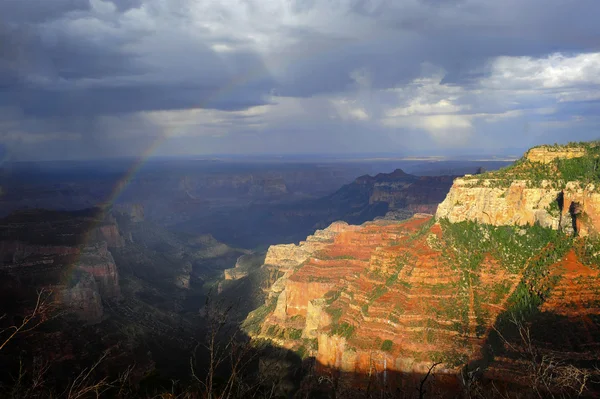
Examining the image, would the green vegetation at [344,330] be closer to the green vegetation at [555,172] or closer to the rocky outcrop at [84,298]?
the green vegetation at [555,172]

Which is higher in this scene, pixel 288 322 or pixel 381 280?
pixel 381 280

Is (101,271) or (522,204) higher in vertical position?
(522,204)

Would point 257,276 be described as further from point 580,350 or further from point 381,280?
point 580,350

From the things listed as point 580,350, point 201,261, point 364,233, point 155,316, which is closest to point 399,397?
point 580,350

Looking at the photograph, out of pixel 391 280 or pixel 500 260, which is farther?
pixel 391 280

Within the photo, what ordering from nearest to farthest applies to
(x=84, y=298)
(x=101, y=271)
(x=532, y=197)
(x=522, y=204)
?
→ (x=532, y=197), (x=522, y=204), (x=84, y=298), (x=101, y=271)

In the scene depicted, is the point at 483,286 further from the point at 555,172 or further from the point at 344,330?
the point at 555,172

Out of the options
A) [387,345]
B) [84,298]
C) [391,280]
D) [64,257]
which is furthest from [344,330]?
[64,257]
